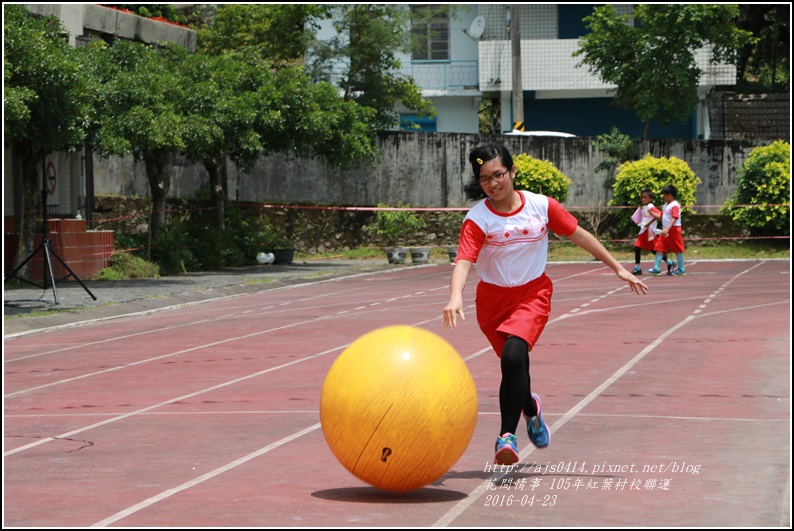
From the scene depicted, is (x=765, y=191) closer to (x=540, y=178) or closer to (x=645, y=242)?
(x=540, y=178)

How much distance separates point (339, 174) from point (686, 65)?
39.0ft

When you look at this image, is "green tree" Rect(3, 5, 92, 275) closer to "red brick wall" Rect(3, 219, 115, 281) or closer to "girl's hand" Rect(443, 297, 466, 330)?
"red brick wall" Rect(3, 219, 115, 281)

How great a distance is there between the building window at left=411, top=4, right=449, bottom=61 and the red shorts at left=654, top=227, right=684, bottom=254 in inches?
723

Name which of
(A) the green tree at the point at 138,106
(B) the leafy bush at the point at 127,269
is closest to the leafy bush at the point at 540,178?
(A) the green tree at the point at 138,106

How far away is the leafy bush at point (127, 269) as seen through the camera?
94.1 feet

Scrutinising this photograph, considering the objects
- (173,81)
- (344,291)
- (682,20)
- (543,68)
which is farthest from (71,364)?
(543,68)

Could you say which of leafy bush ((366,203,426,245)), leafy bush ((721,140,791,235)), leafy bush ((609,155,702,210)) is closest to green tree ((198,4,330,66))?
leafy bush ((366,203,426,245))

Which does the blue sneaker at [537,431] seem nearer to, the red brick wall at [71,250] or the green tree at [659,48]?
the red brick wall at [71,250]

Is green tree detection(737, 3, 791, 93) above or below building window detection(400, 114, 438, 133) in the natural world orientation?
above

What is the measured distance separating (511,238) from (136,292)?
17879mm

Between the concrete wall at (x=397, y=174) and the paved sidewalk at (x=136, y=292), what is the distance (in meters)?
5.56

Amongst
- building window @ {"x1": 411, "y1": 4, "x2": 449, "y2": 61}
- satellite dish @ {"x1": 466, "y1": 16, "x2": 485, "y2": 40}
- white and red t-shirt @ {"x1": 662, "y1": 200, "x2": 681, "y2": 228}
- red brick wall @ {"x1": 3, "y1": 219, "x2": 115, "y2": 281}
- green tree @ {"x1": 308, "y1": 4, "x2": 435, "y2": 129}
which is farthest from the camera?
satellite dish @ {"x1": 466, "y1": 16, "x2": 485, "y2": 40}

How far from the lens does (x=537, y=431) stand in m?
7.92

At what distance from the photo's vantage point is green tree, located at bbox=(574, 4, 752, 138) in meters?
39.2
